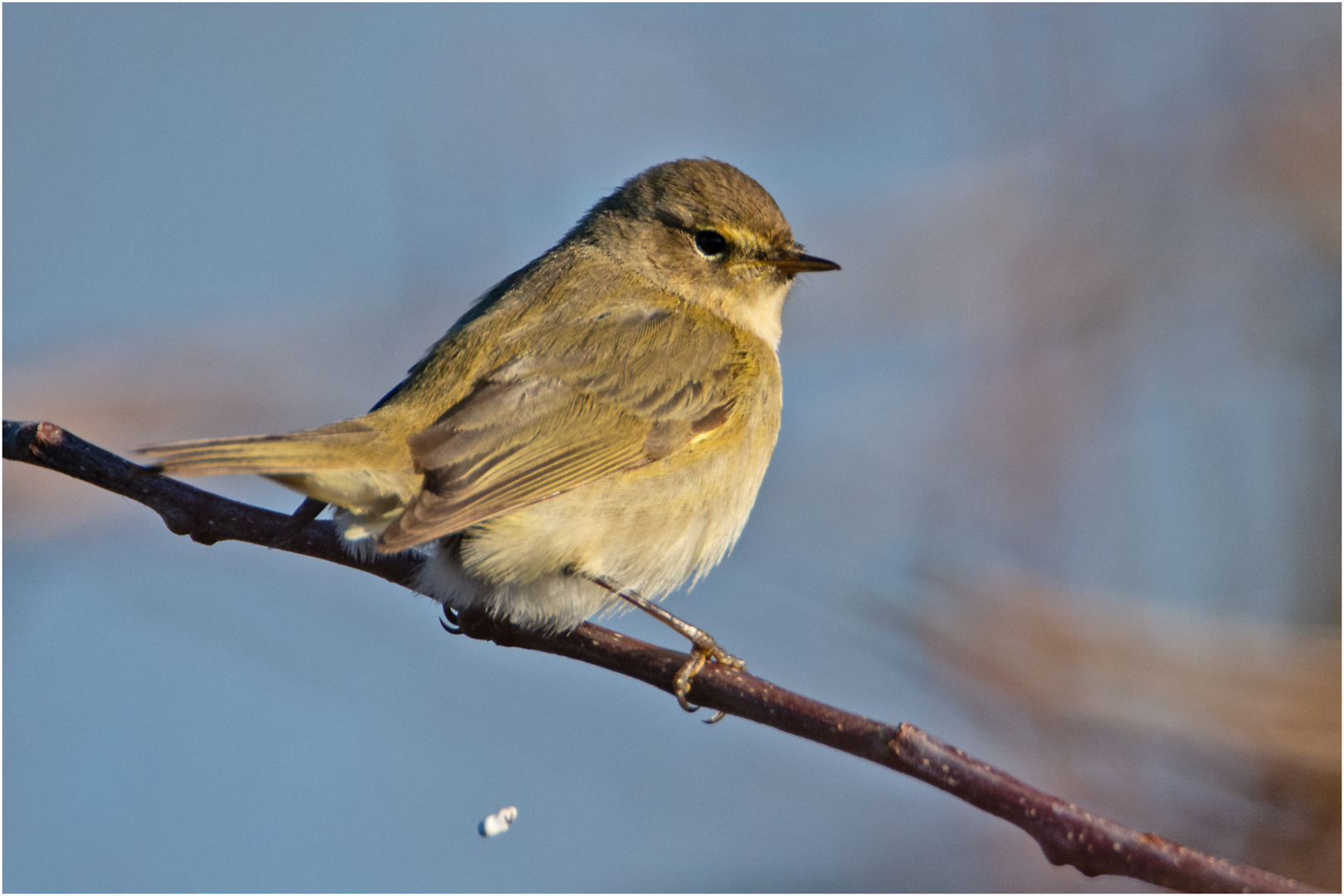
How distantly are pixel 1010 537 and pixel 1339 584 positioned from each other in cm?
122

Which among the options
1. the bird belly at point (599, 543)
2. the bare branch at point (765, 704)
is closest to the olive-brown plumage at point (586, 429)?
the bird belly at point (599, 543)

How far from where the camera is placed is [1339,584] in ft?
15.3

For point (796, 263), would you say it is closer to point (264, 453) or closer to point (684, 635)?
point (684, 635)

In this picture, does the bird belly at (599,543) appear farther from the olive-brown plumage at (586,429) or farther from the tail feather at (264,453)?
the tail feather at (264,453)

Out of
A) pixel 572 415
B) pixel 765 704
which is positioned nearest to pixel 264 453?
pixel 572 415

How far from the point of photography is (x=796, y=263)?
4668mm

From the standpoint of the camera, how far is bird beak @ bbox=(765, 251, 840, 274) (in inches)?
181

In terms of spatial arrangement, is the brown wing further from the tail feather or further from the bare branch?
the bare branch

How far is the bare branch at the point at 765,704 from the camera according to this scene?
2385mm

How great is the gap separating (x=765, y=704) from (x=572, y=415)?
4.51 feet

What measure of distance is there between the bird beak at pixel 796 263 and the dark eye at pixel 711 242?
7.3 inches

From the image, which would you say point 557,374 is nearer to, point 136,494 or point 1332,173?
point 136,494

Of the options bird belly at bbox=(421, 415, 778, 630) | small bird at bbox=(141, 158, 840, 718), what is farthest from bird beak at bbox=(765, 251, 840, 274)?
bird belly at bbox=(421, 415, 778, 630)

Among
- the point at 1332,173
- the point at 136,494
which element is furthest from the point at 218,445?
the point at 1332,173
